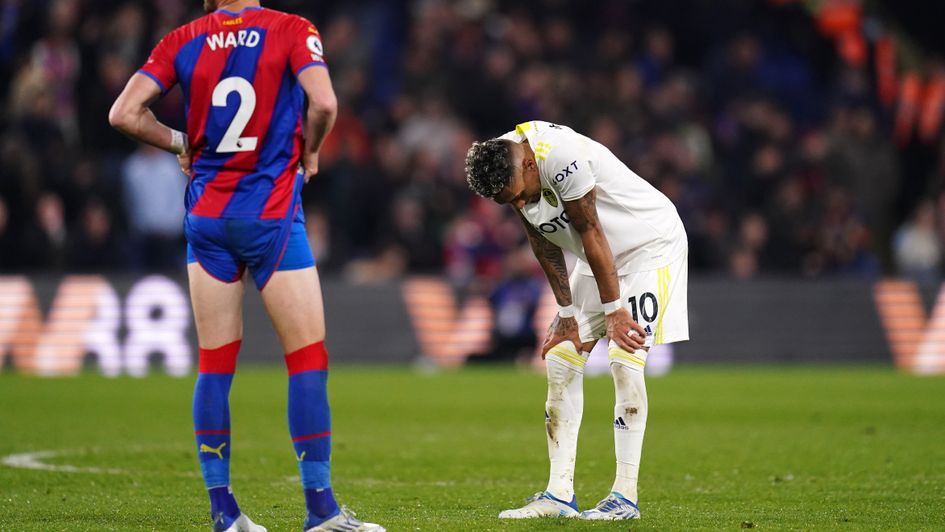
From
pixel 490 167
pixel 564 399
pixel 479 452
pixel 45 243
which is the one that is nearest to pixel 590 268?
pixel 564 399

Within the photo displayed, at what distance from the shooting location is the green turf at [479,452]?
24.0 feet

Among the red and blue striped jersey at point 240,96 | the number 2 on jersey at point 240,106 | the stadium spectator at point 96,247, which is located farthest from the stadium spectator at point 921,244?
the number 2 on jersey at point 240,106

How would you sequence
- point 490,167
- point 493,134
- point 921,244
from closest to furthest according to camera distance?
point 490,167, point 493,134, point 921,244

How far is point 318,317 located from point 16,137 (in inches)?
563

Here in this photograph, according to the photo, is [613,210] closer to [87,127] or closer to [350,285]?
[350,285]

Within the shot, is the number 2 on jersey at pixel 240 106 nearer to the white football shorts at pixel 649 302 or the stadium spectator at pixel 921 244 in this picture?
the white football shorts at pixel 649 302

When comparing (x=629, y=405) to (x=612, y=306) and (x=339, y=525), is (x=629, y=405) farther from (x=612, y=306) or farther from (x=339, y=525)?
(x=339, y=525)

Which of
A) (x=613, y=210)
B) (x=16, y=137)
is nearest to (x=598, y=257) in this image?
(x=613, y=210)

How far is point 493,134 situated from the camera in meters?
22.5

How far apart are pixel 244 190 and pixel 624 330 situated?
2068 millimetres

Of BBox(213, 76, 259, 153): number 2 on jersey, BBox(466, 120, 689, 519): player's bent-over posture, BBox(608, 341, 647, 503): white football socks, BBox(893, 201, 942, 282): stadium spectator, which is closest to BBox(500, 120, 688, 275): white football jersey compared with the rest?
BBox(466, 120, 689, 519): player's bent-over posture

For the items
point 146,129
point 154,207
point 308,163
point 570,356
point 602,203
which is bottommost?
point 570,356

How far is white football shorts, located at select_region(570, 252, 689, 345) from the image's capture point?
292 inches

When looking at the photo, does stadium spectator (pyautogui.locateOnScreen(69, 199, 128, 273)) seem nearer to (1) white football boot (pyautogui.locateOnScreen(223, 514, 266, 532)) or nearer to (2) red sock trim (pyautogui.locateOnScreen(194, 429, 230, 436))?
(2) red sock trim (pyautogui.locateOnScreen(194, 429, 230, 436))
